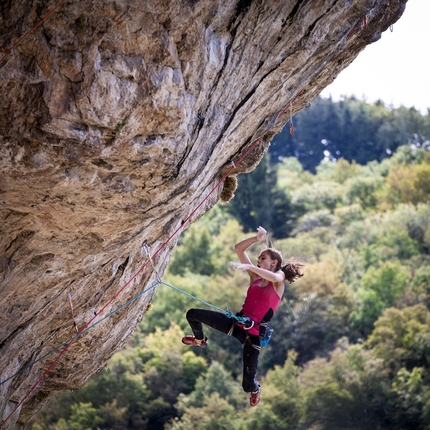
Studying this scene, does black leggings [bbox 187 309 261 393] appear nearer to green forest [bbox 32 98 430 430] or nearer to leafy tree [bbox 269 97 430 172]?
green forest [bbox 32 98 430 430]

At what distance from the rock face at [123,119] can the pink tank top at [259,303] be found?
119 centimetres

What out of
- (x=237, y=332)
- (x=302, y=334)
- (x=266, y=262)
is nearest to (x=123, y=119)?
(x=266, y=262)

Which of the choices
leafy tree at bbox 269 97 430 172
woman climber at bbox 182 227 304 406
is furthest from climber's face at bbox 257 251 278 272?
leafy tree at bbox 269 97 430 172

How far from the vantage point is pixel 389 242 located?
58562mm

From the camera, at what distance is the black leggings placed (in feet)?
28.5

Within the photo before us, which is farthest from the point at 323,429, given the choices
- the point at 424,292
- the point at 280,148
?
the point at 280,148

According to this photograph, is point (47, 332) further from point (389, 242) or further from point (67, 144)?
point (389, 242)

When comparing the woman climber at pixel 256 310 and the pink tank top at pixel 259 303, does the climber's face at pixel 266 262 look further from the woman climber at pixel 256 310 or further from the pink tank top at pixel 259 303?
the pink tank top at pixel 259 303

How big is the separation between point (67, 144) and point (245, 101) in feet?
6.58

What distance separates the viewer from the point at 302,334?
46.7m

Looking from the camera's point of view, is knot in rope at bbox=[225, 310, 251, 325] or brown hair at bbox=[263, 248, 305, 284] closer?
knot in rope at bbox=[225, 310, 251, 325]

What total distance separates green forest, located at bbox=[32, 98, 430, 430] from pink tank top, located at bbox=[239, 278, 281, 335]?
31100 millimetres

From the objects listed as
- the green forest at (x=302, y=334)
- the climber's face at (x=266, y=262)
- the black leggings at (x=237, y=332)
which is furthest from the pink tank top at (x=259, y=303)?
the green forest at (x=302, y=334)

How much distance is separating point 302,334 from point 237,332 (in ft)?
127
